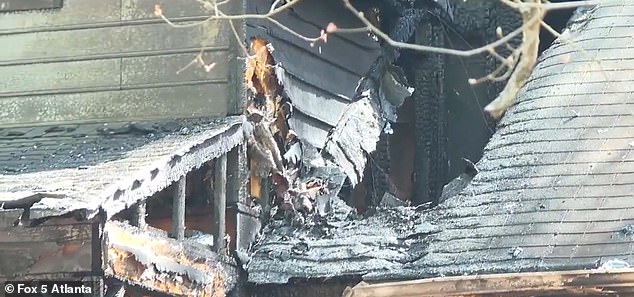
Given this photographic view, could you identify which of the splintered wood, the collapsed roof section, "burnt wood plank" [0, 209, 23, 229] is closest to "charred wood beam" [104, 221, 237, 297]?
the collapsed roof section

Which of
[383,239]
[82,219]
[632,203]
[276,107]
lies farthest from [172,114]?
[632,203]

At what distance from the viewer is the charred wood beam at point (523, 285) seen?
359 inches

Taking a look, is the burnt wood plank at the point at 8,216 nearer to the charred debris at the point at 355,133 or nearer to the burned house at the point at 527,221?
the burned house at the point at 527,221

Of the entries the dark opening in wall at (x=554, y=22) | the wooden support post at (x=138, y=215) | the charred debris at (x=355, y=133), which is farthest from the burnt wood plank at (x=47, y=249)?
the dark opening in wall at (x=554, y=22)

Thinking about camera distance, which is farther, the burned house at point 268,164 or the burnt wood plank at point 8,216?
the burned house at point 268,164

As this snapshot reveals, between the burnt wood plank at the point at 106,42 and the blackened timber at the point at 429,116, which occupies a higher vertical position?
the burnt wood plank at the point at 106,42

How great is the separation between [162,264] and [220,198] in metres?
1.29

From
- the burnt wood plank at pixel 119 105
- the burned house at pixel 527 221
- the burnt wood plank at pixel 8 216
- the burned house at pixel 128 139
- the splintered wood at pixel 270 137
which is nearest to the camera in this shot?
the burnt wood plank at pixel 8 216

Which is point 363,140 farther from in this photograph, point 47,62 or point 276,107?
point 47,62

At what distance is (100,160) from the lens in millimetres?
9664

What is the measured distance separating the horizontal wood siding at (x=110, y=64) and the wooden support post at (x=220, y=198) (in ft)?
1.98

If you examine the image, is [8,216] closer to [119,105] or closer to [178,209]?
[178,209]

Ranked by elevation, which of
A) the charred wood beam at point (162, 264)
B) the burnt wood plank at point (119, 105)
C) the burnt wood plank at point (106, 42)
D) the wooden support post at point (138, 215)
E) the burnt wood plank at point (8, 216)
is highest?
the burnt wood plank at point (106, 42)

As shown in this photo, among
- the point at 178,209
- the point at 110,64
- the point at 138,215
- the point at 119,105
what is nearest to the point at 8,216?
the point at 138,215
